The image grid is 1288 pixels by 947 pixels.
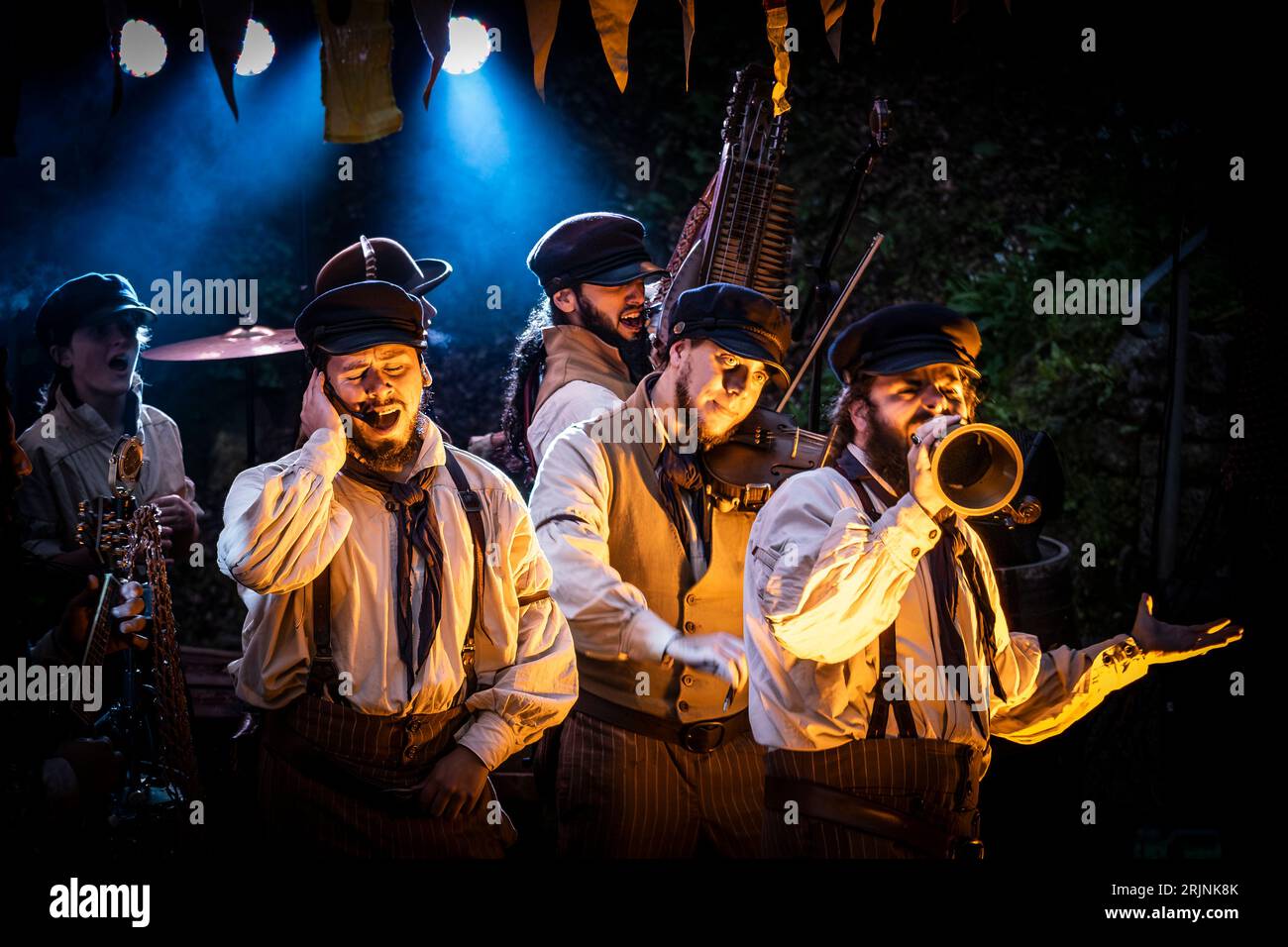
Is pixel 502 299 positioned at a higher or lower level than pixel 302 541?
higher

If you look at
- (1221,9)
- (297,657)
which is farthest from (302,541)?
(1221,9)

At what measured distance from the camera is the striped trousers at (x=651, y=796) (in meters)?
4.30

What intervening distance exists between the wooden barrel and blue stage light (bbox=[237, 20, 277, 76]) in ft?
12.9

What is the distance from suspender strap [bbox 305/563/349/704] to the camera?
3770 mm

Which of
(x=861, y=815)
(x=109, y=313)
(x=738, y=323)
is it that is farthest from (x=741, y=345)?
(x=109, y=313)

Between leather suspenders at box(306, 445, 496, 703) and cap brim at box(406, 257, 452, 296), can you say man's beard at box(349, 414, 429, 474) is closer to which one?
leather suspenders at box(306, 445, 496, 703)

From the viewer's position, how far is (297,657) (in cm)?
378

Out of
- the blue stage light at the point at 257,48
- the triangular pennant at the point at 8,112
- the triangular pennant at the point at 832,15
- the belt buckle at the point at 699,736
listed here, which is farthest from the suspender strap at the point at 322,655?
the blue stage light at the point at 257,48

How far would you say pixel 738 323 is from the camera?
4.35 m

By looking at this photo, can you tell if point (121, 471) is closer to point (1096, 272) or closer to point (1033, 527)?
point (1033, 527)

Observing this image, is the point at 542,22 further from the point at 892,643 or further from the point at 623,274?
the point at 892,643

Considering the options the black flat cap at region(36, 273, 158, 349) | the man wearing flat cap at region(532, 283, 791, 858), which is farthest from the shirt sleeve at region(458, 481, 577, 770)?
the black flat cap at region(36, 273, 158, 349)
